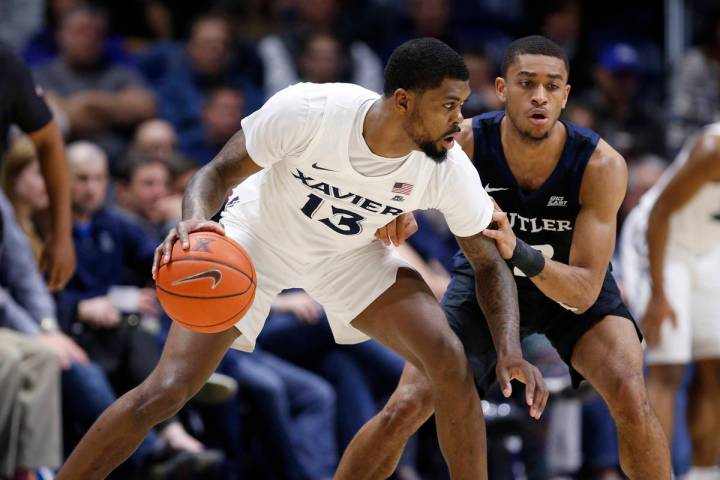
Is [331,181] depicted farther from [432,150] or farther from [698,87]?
[698,87]

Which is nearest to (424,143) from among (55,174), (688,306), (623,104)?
(55,174)

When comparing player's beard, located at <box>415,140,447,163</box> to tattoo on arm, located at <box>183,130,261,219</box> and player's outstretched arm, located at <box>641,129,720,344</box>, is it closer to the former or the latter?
tattoo on arm, located at <box>183,130,261,219</box>

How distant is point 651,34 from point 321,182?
6987 mm

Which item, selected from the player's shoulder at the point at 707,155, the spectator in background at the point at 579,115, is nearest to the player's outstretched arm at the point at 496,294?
the player's shoulder at the point at 707,155

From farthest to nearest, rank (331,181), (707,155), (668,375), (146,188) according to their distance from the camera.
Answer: (146,188) → (668,375) → (707,155) → (331,181)

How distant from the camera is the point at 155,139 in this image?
7641 millimetres

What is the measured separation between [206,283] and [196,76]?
461 cm

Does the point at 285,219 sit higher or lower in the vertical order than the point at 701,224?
higher

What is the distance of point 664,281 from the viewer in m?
6.65

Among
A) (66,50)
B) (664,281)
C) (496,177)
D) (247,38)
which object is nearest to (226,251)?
(496,177)

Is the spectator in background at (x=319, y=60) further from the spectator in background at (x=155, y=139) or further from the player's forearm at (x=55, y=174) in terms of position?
the player's forearm at (x=55, y=174)

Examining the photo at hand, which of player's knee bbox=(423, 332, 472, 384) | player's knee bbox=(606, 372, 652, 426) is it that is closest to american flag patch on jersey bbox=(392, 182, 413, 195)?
player's knee bbox=(423, 332, 472, 384)

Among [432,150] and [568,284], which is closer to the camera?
[432,150]

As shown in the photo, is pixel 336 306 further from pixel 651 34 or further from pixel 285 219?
pixel 651 34
